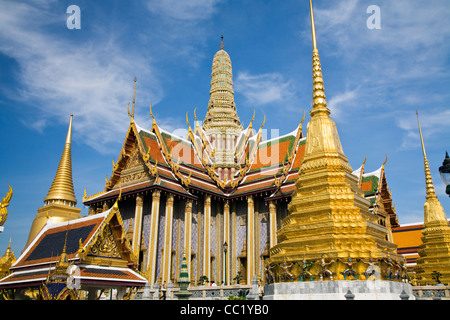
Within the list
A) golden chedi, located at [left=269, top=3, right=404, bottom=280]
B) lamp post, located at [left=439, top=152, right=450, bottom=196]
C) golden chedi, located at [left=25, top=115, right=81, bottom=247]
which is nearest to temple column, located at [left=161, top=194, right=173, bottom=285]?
golden chedi, located at [left=25, top=115, right=81, bottom=247]

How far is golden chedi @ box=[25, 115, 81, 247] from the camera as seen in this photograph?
31078 millimetres

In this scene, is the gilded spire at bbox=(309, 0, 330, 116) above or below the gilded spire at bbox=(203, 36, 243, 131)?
below

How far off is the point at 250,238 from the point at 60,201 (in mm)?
15581

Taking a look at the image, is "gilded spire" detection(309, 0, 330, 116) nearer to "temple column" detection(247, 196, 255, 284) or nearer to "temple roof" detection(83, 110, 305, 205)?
"temple roof" detection(83, 110, 305, 205)

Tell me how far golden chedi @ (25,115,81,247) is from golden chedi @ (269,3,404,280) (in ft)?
71.5

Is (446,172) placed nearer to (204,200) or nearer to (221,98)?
(204,200)

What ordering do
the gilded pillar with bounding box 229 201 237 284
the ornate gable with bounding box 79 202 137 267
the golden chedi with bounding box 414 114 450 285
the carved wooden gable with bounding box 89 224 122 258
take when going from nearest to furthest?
the ornate gable with bounding box 79 202 137 267
the carved wooden gable with bounding box 89 224 122 258
the golden chedi with bounding box 414 114 450 285
the gilded pillar with bounding box 229 201 237 284

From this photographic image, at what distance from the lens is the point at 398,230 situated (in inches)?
1330

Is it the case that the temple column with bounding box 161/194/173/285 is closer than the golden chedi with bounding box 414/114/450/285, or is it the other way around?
the golden chedi with bounding box 414/114/450/285

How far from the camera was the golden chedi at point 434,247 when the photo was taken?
20328mm

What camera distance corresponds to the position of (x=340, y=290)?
11.1 meters

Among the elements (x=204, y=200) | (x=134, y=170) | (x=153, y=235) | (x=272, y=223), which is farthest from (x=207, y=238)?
(x=134, y=170)

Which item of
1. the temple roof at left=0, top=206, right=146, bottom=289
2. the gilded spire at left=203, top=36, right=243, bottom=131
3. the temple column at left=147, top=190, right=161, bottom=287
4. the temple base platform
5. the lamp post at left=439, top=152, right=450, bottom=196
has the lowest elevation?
the temple base platform
